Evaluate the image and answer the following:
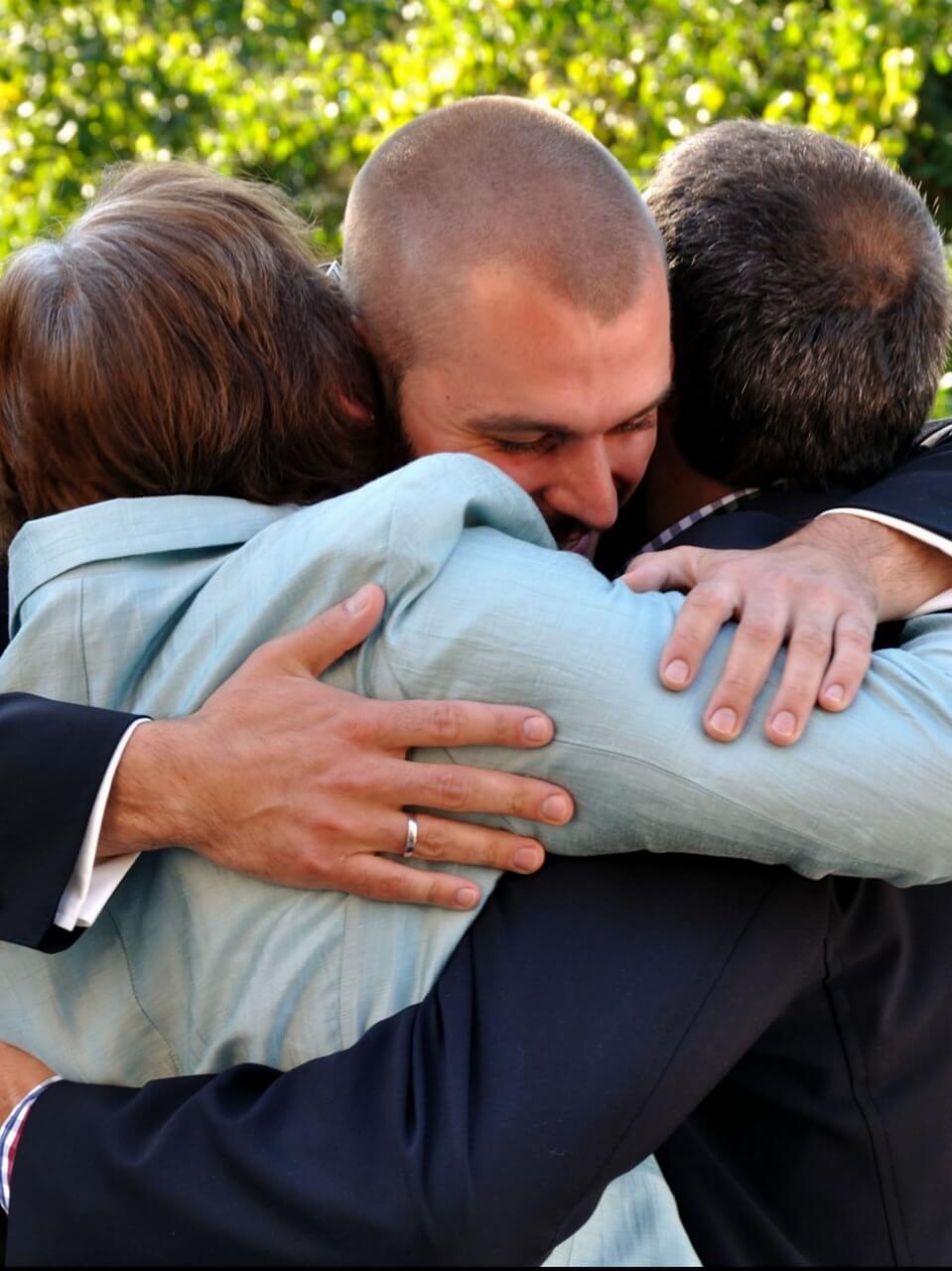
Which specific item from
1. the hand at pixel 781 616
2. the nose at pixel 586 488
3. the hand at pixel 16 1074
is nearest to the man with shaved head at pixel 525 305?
the nose at pixel 586 488

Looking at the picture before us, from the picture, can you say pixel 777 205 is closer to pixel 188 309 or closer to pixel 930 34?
Answer: pixel 188 309

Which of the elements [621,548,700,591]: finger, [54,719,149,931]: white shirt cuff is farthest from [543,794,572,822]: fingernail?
[54,719,149,931]: white shirt cuff

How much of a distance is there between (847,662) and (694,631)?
0.59 feet

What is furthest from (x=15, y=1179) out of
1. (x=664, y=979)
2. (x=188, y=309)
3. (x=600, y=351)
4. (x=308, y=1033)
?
(x=600, y=351)

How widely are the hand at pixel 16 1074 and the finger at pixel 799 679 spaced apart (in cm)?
98

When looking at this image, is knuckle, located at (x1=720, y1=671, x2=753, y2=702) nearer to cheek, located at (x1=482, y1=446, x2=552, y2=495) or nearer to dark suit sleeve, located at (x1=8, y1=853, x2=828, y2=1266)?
dark suit sleeve, located at (x1=8, y1=853, x2=828, y2=1266)

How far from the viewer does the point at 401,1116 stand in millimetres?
1657

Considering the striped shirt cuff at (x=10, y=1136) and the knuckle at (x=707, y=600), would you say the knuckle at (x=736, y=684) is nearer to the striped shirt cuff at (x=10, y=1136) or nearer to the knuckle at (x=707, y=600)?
the knuckle at (x=707, y=600)

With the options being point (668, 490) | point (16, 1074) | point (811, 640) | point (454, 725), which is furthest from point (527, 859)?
point (668, 490)

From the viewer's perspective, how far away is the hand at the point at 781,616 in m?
1.65

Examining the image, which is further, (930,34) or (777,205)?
(930,34)

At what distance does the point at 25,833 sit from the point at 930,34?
602cm

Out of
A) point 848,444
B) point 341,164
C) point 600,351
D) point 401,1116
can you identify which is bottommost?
point 341,164

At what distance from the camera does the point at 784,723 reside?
5.34 ft
